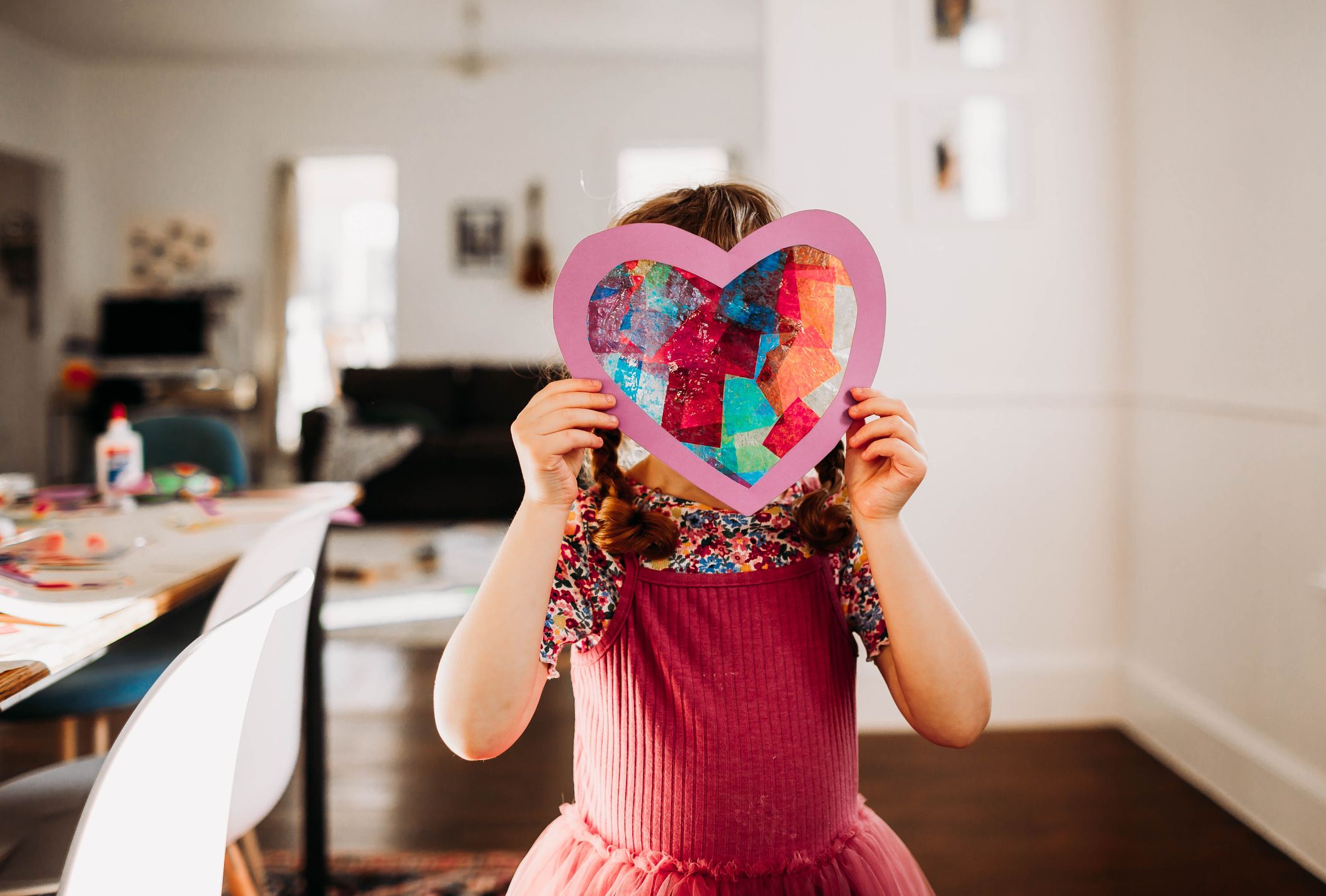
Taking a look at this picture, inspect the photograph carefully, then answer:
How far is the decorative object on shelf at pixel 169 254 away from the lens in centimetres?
654

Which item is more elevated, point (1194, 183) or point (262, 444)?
point (1194, 183)

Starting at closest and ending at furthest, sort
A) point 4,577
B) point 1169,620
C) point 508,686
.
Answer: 1. point 508,686
2. point 4,577
3. point 1169,620

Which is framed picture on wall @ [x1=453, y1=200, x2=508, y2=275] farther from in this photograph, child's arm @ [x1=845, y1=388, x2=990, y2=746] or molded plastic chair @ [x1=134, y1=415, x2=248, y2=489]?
child's arm @ [x1=845, y1=388, x2=990, y2=746]

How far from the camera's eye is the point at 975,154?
2410 mm

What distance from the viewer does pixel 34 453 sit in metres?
6.38

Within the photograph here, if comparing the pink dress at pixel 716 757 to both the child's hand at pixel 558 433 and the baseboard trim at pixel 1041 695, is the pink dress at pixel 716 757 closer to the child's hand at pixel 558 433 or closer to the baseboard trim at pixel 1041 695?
the child's hand at pixel 558 433

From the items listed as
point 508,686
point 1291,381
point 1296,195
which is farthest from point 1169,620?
point 508,686

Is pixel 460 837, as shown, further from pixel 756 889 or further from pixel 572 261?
pixel 572 261

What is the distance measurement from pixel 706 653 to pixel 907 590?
204 mm

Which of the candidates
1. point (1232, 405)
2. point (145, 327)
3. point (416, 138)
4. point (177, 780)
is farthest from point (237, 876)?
point (416, 138)

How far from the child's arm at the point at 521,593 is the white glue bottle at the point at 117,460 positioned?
1.36 meters

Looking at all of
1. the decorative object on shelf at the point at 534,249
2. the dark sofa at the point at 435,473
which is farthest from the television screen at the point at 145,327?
the decorative object on shelf at the point at 534,249

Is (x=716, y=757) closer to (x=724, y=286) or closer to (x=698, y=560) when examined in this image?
(x=698, y=560)

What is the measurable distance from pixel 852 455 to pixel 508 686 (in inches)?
15.1
